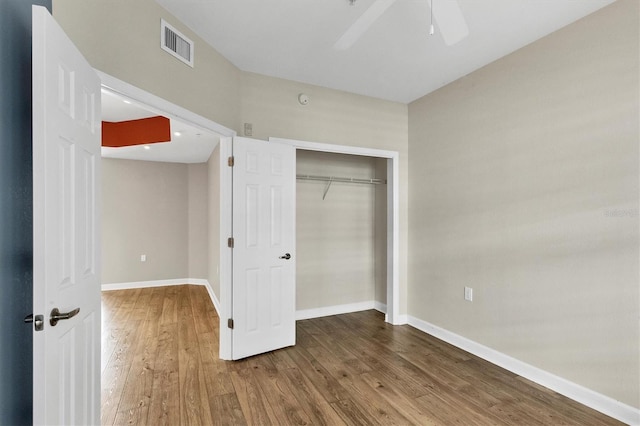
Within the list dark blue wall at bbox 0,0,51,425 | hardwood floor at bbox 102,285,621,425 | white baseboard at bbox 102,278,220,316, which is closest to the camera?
dark blue wall at bbox 0,0,51,425

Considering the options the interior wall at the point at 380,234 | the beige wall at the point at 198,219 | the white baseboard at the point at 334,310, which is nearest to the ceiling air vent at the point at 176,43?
the interior wall at the point at 380,234

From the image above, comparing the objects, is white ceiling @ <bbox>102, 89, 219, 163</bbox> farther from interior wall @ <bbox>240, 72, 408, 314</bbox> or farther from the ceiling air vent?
the ceiling air vent

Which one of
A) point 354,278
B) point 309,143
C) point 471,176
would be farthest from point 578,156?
point 354,278

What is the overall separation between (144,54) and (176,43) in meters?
0.34

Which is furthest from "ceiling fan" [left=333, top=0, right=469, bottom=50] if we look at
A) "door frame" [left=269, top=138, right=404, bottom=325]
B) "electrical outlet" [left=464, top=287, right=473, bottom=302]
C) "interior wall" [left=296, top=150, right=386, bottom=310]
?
"interior wall" [left=296, top=150, right=386, bottom=310]

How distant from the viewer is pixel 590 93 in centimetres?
220

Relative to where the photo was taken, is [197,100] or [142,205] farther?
[142,205]

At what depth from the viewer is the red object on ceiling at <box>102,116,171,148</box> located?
404cm

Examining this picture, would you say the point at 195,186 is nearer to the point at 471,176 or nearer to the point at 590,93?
the point at 471,176

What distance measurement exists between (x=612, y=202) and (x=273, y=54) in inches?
111

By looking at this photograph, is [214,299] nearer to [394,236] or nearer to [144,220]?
[144,220]

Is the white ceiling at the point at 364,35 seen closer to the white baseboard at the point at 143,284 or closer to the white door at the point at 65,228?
the white door at the point at 65,228

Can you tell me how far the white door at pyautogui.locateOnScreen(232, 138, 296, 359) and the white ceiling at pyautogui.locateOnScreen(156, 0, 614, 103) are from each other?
2.66 feet

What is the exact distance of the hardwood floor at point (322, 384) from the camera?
208 cm
